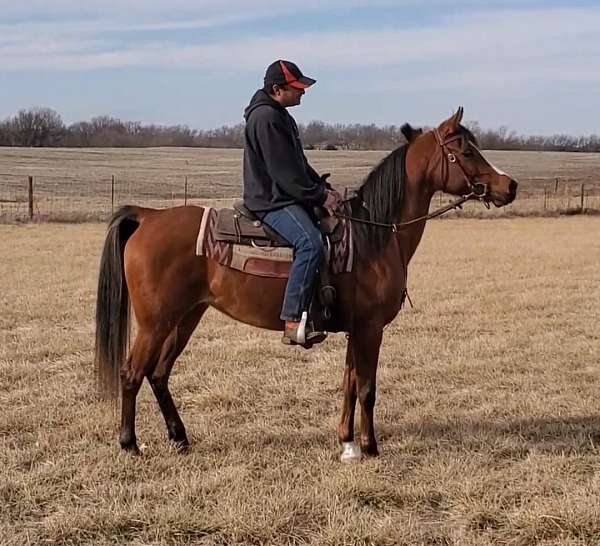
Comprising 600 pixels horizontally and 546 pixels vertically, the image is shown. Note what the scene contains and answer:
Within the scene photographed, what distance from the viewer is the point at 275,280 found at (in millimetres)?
5605

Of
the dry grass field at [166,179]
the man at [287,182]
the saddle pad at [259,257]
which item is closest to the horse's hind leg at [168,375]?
the saddle pad at [259,257]

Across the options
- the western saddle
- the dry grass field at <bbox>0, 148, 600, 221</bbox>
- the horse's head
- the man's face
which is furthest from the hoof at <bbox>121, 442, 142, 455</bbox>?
the dry grass field at <bbox>0, 148, 600, 221</bbox>

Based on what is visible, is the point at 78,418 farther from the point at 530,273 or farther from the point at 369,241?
the point at 530,273

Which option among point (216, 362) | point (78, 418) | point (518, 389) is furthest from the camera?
point (216, 362)

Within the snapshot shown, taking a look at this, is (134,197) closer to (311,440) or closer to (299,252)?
(311,440)

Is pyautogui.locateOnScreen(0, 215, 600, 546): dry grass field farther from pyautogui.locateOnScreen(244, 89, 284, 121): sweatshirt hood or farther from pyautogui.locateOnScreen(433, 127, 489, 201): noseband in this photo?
pyautogui.locateOnScreen(244, 89, 284, 121): sweatshirt hood

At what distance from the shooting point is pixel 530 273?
1589 centimetres

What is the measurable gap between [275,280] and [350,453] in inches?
55.6

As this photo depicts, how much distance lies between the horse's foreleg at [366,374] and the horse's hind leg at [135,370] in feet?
4.78

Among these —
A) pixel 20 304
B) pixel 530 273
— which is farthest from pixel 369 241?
pixel 530 273

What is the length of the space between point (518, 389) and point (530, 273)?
345 inches

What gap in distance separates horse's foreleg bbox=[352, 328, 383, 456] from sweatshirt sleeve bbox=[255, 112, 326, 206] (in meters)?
1.12

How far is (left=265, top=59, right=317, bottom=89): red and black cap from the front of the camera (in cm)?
533

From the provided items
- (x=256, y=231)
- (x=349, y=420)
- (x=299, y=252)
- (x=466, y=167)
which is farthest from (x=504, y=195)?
(x=349, y=420)
